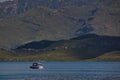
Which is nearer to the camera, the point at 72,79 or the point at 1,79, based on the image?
the point at 72,79

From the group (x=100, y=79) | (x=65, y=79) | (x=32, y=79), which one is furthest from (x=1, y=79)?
(x=100, y=79)

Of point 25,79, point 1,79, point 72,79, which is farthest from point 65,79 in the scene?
point 1,79

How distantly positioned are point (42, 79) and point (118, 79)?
94.5 feet

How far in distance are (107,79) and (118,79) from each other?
4.45m

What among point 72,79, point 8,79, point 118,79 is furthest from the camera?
point 8,79

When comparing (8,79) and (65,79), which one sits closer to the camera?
(65,79)

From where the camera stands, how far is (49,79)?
17338cm

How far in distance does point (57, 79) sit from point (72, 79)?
16.7 feet

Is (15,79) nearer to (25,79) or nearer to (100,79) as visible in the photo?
(25,79)

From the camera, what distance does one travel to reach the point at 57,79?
171 m

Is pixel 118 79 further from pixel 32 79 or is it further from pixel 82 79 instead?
pixel 32 79

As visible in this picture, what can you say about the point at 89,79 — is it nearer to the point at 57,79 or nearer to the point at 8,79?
the point at 57,79

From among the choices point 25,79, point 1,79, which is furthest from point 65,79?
point 1,79

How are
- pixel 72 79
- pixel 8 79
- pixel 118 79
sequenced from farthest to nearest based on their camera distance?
1. pixel 8 79
2. pixel 72 79
3. pixel 118 79
